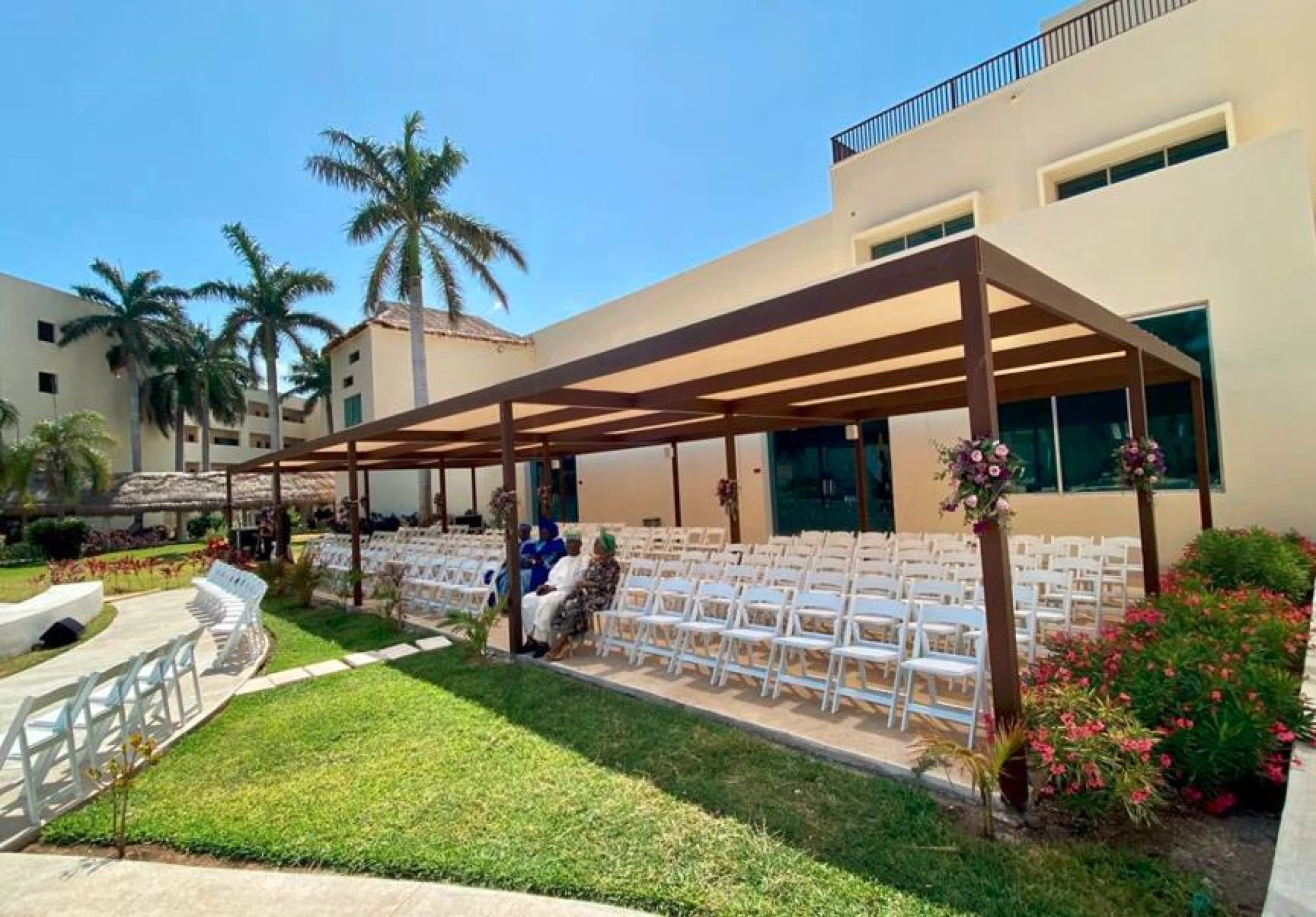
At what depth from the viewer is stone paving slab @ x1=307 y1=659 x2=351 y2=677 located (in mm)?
6680

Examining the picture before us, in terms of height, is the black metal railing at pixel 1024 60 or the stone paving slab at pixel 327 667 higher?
the black metal railing at pixel 1024 60

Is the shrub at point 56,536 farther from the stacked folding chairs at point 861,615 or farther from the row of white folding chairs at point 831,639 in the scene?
the row of white folding chairs at point 831,639

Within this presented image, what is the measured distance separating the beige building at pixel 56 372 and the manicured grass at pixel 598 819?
25.9 meters

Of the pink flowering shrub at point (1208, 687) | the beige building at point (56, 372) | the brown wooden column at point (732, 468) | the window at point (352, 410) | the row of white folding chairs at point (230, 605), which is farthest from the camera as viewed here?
the beige building at point (56, 372)

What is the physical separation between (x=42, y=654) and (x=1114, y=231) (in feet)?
52.2

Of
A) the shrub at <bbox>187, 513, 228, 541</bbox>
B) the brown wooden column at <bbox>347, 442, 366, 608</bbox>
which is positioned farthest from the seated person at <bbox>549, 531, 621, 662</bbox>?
the shrub at <bbox>187, 513, 228, 541</bbox>

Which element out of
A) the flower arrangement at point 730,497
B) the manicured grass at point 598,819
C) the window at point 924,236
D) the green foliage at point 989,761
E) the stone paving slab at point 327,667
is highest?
the window at point 924,236

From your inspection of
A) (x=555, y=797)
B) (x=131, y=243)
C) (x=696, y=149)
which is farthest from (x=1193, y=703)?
(x=131, y=243)

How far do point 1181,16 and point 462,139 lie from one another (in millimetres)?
16060

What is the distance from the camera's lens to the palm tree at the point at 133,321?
30.1 m

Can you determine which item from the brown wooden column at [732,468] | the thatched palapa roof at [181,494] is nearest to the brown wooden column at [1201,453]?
the brown wooden column at [732,468]

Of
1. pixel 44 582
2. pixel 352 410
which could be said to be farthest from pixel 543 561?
pixel 352 410

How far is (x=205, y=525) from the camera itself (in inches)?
1125

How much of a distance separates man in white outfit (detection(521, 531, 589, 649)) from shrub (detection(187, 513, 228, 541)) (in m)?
27.0
